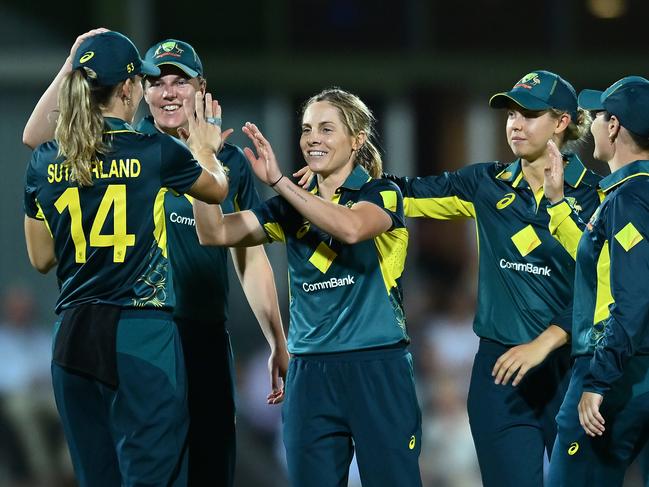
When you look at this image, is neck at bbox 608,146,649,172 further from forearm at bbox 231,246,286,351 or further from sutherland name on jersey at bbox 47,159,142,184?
sutherland name on jersey at bbox 47,159,142,184

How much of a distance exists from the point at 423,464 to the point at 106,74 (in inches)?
187

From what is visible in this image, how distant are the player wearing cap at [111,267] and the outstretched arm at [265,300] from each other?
69cm

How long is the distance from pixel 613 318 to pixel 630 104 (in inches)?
26.1

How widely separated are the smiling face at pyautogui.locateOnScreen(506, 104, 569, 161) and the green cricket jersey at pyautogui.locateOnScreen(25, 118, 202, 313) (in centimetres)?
115

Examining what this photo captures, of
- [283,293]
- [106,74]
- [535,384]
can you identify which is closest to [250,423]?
[283,293]

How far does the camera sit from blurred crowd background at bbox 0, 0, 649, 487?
8.70 meters

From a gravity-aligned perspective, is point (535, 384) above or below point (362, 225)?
below

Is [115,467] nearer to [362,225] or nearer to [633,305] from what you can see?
[362,225]

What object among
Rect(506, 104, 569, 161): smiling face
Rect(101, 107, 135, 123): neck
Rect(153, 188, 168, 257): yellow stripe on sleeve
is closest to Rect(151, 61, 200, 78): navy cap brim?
Rect(101, 107, 135, 123): neck

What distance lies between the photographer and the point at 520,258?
410cm

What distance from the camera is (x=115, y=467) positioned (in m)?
3.68

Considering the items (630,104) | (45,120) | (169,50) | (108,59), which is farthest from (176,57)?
(630,104)

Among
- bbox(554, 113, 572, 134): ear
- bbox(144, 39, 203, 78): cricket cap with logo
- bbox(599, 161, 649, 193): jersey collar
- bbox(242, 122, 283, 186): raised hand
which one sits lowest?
bbox(599, 161, 649, 193): jersey collar

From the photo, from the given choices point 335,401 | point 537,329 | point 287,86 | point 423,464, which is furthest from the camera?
point 287,86
